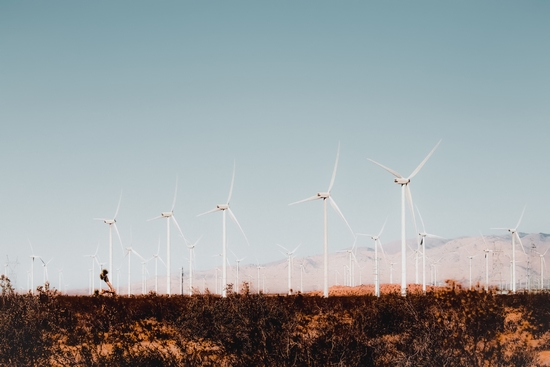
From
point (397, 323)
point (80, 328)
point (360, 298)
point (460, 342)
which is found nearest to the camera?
point (460, 342)

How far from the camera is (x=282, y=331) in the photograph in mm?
27078

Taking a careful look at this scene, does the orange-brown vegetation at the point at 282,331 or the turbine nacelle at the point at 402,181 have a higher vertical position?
the turbine nacelle at the point at 402,181

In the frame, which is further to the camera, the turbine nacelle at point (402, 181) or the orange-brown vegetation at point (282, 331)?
the turbine nacelle at point (402, 181)

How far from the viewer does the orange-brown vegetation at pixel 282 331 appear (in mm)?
26516

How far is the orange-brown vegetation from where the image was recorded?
26.5m

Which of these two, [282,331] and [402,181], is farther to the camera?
[402,181]

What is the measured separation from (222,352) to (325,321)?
458cm

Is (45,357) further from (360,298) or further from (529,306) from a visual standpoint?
(529,306)

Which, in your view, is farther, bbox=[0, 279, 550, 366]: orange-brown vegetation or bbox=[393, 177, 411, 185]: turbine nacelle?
bbox=[393, 177, 411, 185]: turbine nacelle

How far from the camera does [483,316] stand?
87.4ft

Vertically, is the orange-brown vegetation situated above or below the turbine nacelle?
below

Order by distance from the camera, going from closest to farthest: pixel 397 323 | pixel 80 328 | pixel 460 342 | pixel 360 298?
pixel 460 342, pixel 397 323, pixel 80 328, pixel 360 298

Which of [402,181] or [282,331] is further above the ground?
[402,181]

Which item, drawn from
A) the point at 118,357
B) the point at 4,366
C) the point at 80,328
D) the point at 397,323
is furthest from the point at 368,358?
the point at 4,366
